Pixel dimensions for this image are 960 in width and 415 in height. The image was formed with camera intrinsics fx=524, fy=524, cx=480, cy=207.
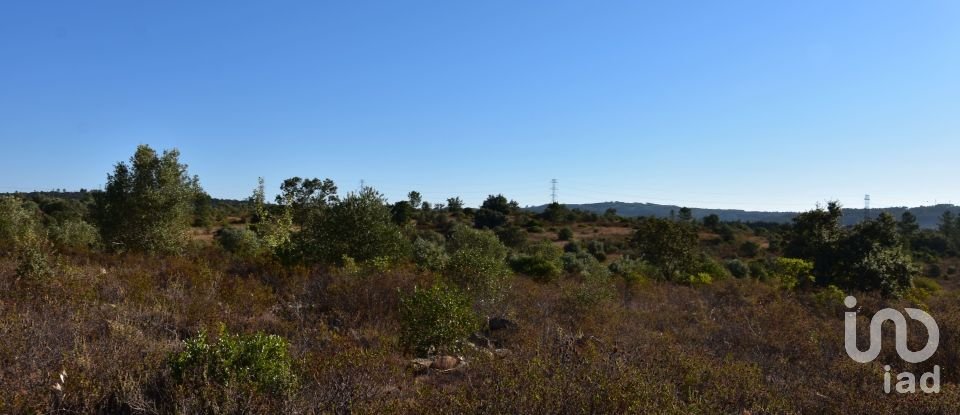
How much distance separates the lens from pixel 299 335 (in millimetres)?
6059

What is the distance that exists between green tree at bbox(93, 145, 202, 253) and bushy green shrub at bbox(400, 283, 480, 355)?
46.8 ft

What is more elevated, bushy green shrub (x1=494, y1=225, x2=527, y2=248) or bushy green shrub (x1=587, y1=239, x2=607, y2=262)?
bushy green shrub (x1=494, y1=225, x2=527, y2=248)

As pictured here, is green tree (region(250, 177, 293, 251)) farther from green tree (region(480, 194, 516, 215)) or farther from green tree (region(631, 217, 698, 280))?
green tree (region(480, 194, 516, 215))

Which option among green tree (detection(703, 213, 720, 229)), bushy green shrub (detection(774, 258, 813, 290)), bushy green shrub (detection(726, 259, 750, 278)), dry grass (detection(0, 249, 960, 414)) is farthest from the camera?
green tree (detection(703, 213, 720, 229))

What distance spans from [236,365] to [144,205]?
16722 millimetres

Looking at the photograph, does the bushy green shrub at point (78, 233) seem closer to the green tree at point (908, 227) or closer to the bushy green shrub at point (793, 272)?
the bushy green shrub at point (793, 272)

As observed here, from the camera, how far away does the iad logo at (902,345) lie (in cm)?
623

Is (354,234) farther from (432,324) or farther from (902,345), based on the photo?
(902,345)

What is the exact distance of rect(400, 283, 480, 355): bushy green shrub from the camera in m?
6.66

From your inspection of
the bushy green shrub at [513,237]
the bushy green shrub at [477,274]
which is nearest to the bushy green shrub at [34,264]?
the bushy green shrub at [477,274]

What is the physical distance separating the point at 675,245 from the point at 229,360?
20565 millimetres

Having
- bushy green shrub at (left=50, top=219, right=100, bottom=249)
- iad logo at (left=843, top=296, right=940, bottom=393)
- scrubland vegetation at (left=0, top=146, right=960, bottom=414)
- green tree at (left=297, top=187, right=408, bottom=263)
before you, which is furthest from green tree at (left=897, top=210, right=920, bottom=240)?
bushy green shrub at (left=50, top=219, right=100, bottom=249)

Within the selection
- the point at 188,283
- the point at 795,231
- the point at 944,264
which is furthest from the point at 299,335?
the point at 944,264

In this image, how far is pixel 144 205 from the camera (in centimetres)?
1797
